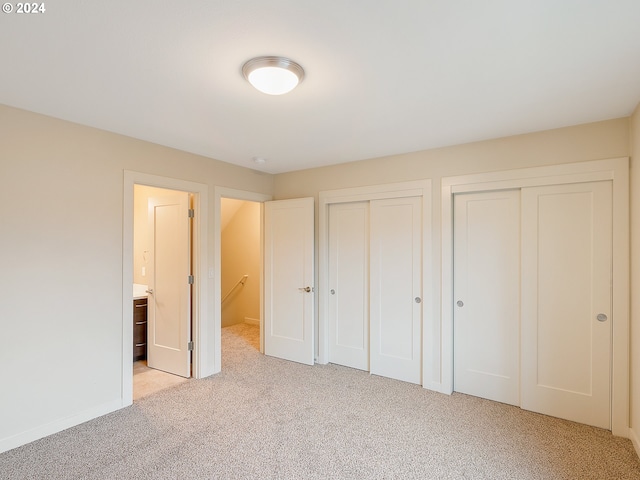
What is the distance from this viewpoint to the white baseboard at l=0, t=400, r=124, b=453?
7.56ft

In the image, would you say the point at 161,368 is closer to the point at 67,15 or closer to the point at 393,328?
the point at 393,328

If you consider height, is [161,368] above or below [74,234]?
below

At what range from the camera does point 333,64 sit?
182 centimetres

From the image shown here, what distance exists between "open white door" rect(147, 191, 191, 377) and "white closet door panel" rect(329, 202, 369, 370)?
1.70m

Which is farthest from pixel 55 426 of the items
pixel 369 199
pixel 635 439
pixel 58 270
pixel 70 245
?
pixel 635 439

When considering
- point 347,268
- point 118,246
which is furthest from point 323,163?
point 118,246

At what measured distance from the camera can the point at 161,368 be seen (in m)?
3.84

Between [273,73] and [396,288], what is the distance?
8.45 feet

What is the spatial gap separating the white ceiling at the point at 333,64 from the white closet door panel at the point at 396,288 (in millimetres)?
999

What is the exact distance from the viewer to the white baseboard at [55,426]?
7.56 feet

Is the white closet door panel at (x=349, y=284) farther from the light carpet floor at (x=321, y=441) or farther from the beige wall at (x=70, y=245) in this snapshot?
the beige wall at (x=70, y=245)

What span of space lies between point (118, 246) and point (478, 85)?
122 inches

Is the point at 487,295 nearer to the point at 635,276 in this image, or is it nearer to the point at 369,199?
the point at 635,276

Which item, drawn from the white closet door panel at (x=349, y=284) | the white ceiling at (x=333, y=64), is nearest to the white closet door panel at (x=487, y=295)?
the white ceiling at (x=333, y=64)
